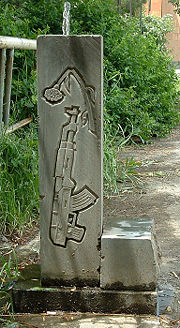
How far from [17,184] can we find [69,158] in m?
1.63

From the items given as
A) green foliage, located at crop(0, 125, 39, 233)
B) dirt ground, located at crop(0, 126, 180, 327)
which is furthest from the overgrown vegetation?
dirt ground, located at crop(0, 126, 180, 327)

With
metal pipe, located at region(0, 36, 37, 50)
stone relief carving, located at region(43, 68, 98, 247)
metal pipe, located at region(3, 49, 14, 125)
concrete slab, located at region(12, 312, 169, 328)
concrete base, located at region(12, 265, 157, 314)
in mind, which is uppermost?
metal pipe, located at region(0, 36, 37, 50)

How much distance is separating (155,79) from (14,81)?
14.3 ft

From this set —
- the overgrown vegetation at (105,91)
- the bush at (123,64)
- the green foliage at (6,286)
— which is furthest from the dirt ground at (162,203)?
the green foliage at (6,286)

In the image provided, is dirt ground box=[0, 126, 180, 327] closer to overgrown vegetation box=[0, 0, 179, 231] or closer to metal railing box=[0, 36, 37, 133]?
overgrown vegetation box=[0, 0, 179, 231]

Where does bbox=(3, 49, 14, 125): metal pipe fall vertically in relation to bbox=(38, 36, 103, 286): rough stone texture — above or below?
above

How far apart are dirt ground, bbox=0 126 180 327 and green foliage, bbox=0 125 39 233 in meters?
0.22

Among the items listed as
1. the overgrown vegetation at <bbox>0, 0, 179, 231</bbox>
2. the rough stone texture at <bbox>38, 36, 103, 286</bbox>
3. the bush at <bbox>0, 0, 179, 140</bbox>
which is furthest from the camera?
the bush at <bbox>0, 0, 179, 140</bbox>

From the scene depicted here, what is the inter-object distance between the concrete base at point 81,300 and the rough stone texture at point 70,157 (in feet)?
0.24

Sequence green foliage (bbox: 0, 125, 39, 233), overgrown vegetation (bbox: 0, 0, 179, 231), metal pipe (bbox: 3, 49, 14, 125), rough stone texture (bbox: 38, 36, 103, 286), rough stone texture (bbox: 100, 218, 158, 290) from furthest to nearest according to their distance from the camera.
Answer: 1. metal pipe (bbox: 3, 49, 14, 125)
2. overgrown vegetation (bbox: 0, 0, 179, 231)
3. green foliage (bbox: 0, 125, 39, 233)
4. rough stone texture (bbox: 100, 218, 158, 290)
5. rough stone texture (bbox: 38, 36, 103, 286)

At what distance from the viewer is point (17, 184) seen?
458cm

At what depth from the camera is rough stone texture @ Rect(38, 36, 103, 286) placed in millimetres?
2967

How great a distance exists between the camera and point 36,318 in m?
3.10

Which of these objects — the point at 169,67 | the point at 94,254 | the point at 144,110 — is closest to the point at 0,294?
the point at 94,254
